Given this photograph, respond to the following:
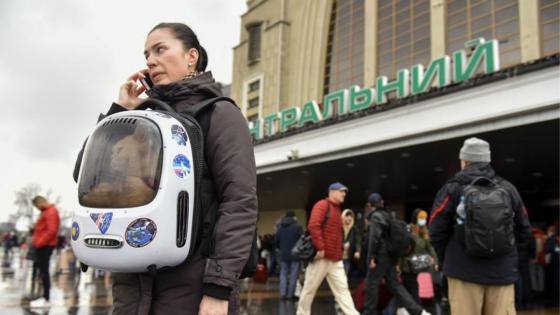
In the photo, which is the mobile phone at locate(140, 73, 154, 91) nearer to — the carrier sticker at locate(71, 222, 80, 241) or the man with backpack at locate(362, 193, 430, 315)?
the carrier sticker at locate(71, 222, 80, 241)

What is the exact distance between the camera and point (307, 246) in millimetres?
7844

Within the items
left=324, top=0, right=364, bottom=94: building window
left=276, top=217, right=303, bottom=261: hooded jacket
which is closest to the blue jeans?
left=276, top=217, right=303, bottom=261: hooded jacket

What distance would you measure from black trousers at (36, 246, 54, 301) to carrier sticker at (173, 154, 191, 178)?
305 inches

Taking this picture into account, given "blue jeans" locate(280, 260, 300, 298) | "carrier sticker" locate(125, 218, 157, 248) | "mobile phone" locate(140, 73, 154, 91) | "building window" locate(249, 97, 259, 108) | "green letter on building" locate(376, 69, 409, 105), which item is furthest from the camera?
"building window" locate(249, 97, 259, 108)

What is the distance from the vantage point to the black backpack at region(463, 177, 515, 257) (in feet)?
12.4

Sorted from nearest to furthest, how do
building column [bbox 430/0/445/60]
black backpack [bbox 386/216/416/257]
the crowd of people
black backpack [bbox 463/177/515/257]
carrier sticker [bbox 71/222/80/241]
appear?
carrier sticker [bbox 71/222/80/241] < black backpack [bbox 463/177/515/257] < the crowd of people < black backpack [bbox 386/216/416/257] < building column [bbox 430/0/445/60]

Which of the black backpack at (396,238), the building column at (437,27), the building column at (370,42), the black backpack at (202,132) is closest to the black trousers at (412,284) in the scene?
the black backpack at (396,238)

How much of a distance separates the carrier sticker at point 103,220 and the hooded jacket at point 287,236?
9.48 m

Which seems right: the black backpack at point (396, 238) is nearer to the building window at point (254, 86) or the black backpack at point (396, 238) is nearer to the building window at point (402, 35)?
the building window at point (402, 35)

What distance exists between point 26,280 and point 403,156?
12.2 metres

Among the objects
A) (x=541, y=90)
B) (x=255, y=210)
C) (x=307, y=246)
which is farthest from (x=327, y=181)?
(x=255, y=210)

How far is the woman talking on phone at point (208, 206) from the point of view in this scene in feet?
6.28

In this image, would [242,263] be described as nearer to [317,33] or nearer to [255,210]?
[255,210]

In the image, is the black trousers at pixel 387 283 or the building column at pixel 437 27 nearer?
the black trousers at pixel 387 283
